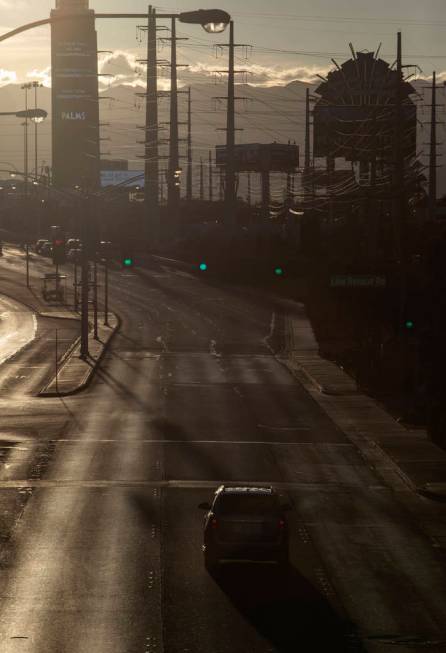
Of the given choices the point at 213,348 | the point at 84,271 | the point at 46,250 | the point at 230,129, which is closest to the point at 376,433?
the point at 84,271

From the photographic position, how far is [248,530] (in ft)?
79.4

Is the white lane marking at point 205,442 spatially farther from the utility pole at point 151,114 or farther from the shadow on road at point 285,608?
the utility pole at point 151,114

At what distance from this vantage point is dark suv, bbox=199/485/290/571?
24.1m

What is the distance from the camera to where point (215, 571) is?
24.8 m

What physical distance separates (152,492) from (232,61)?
3740 inches

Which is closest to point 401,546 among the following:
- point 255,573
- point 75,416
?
point 255,573

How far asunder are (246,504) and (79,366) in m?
44.1

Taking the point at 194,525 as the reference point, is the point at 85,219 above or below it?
above

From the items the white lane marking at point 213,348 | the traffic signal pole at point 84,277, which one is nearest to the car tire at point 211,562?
the traffic signal pole at point 84,277

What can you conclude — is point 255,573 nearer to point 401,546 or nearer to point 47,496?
point 401,546

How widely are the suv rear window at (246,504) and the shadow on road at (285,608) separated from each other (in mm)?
1391

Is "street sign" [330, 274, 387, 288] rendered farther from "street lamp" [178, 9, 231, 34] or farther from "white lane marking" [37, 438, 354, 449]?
"street lamp" [178, 9, 231, 34]

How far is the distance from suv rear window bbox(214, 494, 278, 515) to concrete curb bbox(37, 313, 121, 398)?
107ft

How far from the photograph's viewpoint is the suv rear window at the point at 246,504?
24297 mm
